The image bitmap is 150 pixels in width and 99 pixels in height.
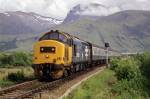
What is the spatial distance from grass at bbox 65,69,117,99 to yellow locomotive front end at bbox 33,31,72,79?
9.53 ft

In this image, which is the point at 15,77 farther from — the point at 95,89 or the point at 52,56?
the point at 95,89

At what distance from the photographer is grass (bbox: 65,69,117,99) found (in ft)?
92.6

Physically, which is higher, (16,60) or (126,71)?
(16,60)

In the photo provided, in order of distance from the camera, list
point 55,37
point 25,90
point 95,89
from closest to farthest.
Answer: point 25,90 < point 95,89 < point 55,37

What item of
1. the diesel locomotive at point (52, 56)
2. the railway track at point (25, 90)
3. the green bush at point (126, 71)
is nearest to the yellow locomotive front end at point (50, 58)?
the diesel locomotive at point (52, 56)

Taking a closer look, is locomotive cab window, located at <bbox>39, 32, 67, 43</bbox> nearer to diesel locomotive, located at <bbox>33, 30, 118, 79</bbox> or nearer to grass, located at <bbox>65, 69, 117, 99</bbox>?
diesel locomotive, located at <bbox>33, 30, 118, 79</bbox>

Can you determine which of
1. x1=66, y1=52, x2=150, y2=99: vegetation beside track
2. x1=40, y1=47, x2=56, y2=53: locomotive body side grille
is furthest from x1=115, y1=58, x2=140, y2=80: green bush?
x1=40, y1=47, x2=56, y2=53: locomotive body side grille

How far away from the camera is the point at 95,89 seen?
35.0m

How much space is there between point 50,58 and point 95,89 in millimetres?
5437

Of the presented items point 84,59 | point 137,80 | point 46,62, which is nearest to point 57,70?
point 46,62

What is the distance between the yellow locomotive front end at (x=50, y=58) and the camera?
123 ft

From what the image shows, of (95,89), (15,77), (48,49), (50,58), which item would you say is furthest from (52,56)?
(15,77)

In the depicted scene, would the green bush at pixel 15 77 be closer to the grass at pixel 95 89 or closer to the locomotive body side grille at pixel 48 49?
the locomotive body side grille at pixel 48 49

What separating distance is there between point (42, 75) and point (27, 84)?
3188mm
